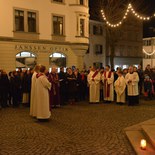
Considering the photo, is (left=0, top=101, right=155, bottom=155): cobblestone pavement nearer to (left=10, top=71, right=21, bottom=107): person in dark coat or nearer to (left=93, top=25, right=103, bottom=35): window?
(left=10, top=71, right=21, bottom=107): person in dark coat

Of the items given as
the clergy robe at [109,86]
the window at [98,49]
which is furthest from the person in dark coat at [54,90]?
the window at [98,49]

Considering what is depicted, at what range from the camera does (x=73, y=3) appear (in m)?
30.8

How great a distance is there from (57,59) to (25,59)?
3.66 metres

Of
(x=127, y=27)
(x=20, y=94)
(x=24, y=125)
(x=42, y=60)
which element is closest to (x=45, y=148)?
(x=24, y=125)

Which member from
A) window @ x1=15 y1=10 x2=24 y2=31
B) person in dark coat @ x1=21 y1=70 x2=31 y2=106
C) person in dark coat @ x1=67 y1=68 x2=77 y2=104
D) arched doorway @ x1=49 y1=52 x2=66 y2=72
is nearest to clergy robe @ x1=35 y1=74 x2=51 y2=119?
person in dark coat @ x1=21 y1=70 x2=31 y2=106

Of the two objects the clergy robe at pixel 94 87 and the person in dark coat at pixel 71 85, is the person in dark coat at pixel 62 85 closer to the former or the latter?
the person in dark coat at pixel 71 85

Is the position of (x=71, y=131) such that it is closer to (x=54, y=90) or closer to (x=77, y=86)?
(x=54, y=90)

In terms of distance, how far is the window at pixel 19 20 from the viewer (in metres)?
27.0

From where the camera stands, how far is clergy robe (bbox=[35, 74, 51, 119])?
11.8m

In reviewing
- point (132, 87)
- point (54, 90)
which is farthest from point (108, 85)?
point (54, 90)

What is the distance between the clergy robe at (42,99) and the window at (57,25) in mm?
18463

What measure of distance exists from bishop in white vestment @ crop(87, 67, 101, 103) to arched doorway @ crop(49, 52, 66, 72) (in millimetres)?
13081

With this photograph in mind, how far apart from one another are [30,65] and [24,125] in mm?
17687

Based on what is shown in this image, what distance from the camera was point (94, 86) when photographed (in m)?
Result: 17.4
